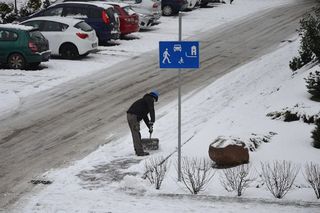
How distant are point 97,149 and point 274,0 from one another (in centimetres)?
3776

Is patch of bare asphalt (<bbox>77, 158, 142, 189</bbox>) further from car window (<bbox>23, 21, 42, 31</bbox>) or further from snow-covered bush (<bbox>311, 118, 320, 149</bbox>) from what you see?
car window (<bbox>23, 21, 42, 31</bbox>)

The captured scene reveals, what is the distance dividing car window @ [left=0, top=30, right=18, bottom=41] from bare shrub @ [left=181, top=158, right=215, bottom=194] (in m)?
11.6

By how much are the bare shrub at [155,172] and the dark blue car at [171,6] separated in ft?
86.1

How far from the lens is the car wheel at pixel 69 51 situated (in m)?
22.6

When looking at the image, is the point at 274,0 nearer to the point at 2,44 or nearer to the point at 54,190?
the point at 2,44

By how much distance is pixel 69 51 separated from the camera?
22688 mm

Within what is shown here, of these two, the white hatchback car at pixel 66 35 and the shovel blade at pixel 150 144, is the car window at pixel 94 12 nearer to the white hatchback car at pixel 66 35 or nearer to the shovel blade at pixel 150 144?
the white hatchback car at pixel 66 35

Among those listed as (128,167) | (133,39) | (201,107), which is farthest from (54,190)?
(133,39)

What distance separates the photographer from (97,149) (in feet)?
39.9

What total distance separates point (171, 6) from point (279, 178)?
92.8 feet

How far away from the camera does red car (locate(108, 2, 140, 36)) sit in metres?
27.1

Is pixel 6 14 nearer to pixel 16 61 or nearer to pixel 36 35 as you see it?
pixel 36 35

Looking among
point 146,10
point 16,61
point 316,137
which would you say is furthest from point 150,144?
point 146,10

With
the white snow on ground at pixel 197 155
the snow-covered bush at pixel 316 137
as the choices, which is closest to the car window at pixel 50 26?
the white snow on ground at pixel 197 155
